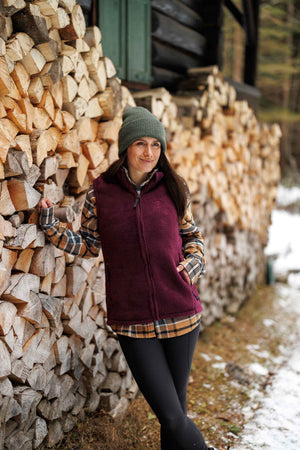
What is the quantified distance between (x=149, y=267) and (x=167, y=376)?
52 centimetres

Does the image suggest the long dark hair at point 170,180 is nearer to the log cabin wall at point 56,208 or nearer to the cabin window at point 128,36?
the log cabin wall at point 56,208

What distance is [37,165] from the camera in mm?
2246

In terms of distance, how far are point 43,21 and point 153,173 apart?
3.05ft

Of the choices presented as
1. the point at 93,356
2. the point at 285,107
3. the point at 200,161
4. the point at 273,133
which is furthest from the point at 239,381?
the point at 285,107

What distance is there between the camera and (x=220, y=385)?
364 centimetres

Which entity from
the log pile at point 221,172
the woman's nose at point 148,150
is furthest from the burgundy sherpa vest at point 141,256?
the log pile at point 221,172

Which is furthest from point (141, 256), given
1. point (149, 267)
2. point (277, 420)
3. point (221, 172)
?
point (221, 172)

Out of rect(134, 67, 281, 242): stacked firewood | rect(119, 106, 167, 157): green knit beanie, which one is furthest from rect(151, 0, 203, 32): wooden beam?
rect(119, 106, 167, 157): green knit beanie

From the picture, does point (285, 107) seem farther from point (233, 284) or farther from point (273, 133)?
point (233, 284)

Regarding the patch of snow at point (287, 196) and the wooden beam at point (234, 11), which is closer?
the wooden beam at point (234, 11)

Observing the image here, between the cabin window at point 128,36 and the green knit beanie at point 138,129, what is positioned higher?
the cabin window at point 128,36

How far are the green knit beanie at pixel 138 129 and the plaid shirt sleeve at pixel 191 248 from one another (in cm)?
41

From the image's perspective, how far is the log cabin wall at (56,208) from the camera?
6.81ft

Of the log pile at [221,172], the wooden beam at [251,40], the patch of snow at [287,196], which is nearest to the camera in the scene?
the log pile at [221,172]
